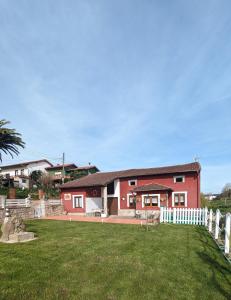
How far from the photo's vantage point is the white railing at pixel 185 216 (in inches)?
658

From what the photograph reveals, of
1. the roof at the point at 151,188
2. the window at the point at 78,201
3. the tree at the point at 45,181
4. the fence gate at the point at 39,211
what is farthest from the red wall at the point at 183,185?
the tree at the point at 45,181

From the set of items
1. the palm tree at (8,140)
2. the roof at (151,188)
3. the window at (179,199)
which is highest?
the palm tree at (8,140)

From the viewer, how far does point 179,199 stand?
73.8ft

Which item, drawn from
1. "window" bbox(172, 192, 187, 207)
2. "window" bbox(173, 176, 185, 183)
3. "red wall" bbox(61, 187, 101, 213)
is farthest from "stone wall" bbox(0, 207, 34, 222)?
"window" bbox(173, 176, 185, 183)

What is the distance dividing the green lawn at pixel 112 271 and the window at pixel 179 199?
13344 mm

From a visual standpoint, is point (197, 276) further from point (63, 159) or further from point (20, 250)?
point (63, 159)

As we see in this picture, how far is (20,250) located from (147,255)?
14.4 feet

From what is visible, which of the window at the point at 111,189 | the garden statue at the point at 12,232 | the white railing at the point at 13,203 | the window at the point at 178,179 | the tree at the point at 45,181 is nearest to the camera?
the garden statue at the point at 12,232

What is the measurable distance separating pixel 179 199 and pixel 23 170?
36.3 metres

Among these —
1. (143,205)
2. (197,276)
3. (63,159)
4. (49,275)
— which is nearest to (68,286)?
(49,275)

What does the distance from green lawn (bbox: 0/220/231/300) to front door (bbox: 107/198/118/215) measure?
16.6 meters

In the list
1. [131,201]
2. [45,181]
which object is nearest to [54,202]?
[131,201]

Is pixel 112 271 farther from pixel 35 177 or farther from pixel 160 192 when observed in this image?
pixel 35 177

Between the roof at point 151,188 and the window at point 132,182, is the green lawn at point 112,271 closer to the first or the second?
the roof at point 151,188
